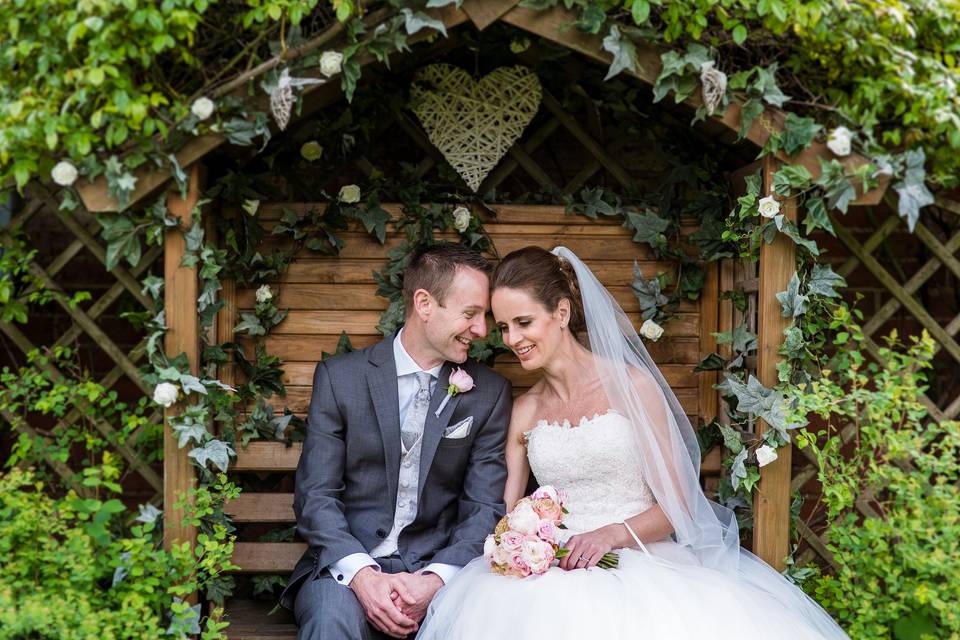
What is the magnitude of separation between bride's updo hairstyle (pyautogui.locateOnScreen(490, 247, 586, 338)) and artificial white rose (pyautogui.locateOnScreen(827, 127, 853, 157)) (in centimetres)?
96

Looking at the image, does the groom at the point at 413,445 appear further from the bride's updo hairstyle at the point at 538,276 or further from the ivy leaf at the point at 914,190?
the ivy leaf at the point at 914,190

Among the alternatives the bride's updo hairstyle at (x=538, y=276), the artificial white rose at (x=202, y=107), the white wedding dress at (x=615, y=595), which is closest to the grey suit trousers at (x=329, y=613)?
the white wedding dress at (x=615, y=595)

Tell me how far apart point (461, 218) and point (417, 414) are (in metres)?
0.78

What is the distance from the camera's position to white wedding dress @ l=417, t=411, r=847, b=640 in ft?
7.75

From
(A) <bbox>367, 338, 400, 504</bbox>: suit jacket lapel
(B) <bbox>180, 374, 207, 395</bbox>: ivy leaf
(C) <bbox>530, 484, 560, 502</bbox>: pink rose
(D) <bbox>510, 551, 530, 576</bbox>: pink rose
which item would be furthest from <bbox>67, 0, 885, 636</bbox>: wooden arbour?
(D) <bbox>510, 551, 530, 576</bbox>: pink rose

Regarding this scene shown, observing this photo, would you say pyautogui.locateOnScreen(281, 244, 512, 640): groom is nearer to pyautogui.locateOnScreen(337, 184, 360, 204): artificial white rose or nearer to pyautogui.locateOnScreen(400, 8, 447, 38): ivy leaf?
pyautogui.locateOnScreen(337, 184, 360, 204): artificial white rose

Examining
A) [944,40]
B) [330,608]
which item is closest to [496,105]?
[944,40]

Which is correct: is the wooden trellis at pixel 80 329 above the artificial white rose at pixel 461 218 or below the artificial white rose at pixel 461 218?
below

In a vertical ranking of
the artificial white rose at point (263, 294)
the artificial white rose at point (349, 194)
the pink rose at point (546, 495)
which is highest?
the artificial white rose at point (349, 194)

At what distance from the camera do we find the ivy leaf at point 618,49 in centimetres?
266

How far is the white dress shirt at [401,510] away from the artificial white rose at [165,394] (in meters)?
0.74

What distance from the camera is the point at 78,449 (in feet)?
12.1

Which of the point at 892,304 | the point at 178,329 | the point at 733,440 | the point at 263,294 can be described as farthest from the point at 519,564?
the point at 892,304

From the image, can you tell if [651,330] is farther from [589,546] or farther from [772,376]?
[589,546]
